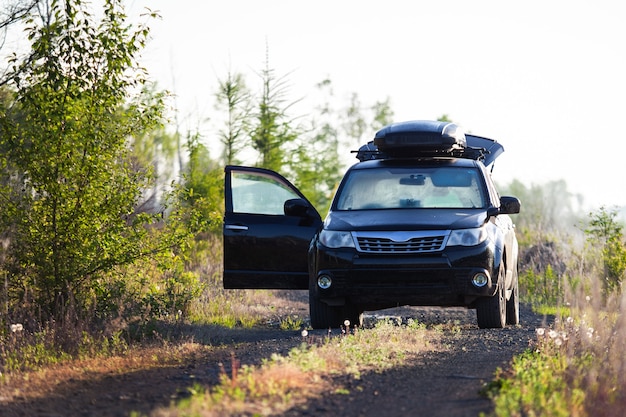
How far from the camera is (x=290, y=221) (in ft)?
41.8

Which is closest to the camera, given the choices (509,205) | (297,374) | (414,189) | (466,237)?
(297,374)

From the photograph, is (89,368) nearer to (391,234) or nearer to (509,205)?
(391,234)

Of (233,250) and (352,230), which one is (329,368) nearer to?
(352,230)

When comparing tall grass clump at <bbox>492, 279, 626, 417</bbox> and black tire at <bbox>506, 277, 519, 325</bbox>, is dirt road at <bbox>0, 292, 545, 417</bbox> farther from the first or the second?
black tire at <bbox>506, 277, 519, 325</bbox>

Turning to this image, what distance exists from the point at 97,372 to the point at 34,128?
4.09 meters

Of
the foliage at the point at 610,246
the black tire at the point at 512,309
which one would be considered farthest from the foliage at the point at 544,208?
the black tire at the point at 512,309

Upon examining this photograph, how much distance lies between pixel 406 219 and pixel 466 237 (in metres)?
0.68

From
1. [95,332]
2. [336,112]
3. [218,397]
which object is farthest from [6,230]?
[336,112]

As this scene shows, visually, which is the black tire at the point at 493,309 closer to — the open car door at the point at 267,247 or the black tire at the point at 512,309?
the black tire at the point at 512,309

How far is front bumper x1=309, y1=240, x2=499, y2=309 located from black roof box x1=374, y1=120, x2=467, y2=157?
1.70 metres

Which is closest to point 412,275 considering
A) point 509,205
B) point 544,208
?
point 509,205

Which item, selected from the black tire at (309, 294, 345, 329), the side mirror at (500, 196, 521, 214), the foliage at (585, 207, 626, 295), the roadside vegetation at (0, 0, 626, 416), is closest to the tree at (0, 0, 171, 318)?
the roadside vegetation at (0, 0, 626, 416)

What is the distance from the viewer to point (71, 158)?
1200 cm

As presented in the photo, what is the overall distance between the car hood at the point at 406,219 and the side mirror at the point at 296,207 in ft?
2.16
